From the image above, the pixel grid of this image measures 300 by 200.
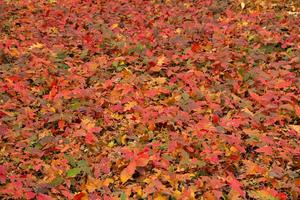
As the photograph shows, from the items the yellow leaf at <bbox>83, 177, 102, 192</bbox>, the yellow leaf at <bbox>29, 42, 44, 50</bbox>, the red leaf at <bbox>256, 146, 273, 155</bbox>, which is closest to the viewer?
the yellow leaf at <bbox>83, 177, 102, 192</bbox>

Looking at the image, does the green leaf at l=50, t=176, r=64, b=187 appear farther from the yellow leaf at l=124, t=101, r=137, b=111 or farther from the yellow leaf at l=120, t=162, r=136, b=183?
the yellow leaf at l=124, t=101, r=137, b=111

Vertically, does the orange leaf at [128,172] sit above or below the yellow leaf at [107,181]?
above

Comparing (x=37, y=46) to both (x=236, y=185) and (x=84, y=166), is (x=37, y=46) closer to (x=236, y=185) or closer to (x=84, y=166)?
(x=84, y=166)

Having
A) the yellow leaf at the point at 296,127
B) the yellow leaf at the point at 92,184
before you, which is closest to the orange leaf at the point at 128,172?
the yellow leaf at the point at 92,184

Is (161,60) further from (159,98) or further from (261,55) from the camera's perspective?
(261,55)

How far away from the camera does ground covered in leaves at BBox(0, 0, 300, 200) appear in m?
5.20

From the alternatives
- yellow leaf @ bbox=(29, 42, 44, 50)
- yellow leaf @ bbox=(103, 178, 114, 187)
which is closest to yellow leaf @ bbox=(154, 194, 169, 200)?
yellow leaf @ bbox=(103, 178, 114, 187)

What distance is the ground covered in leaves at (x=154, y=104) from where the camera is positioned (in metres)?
5.20

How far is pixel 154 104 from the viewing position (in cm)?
688

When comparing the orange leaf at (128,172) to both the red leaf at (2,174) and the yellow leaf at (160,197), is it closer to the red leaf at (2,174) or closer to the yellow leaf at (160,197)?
the yellow leaf at (160,197)

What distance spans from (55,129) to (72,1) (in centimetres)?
672

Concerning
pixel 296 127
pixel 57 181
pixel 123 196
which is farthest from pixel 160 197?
pixel 296 127

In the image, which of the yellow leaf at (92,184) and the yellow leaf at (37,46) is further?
the yellow leaf at (37,46)

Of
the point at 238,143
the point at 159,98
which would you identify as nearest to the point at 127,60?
the point at 159,98
